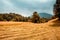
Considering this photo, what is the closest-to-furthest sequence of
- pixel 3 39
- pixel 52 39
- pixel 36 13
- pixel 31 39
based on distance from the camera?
pixel 3 39
pixel 31 39
pixel 52 39
pixel 36 13

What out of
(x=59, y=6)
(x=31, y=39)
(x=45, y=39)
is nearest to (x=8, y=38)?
(x=31, y=39)

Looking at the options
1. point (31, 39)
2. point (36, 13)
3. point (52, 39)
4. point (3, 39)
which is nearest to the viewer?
point (3, 39)

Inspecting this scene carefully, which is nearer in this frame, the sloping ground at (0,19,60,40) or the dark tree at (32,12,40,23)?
the sloping ground at (0,19,60,40)

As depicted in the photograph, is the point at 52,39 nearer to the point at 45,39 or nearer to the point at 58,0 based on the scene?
the point at 45,39

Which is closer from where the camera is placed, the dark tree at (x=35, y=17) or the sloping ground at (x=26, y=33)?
the sloping ground at (x=26, y=33)

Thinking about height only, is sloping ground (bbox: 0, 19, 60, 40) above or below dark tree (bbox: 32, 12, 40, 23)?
below

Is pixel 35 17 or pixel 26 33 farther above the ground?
pixel 35 17

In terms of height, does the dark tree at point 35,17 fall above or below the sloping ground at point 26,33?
above

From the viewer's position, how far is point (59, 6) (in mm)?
22297

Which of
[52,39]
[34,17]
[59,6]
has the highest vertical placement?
[59,6]

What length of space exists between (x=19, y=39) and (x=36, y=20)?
633 inches

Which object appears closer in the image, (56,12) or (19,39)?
(19,39)

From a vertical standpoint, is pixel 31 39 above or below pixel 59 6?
below

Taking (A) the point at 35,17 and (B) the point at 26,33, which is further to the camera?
(A) the point at 35,17
